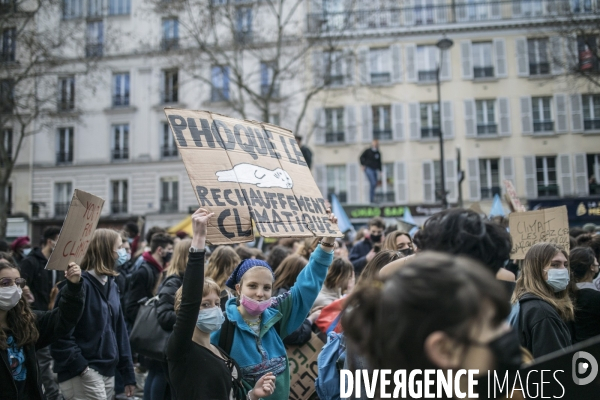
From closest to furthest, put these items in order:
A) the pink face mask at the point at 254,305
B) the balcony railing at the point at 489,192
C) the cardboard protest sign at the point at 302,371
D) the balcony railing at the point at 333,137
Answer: the pink face mask at the point at 254,305 < the cardboard protest sign at the point at 302,371 < the balcony railing at the point at 489,192 < the balcony railing at the point at 333,137

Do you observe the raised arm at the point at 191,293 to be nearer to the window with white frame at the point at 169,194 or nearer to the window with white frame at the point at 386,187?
the window with white frame at the point at 386,187

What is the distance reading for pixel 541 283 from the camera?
3779mm

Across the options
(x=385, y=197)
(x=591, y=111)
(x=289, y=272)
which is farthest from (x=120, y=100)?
(x=289, y=272)

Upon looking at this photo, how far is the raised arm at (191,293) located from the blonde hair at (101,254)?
2180mm

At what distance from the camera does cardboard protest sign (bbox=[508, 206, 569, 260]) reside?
5.56 m

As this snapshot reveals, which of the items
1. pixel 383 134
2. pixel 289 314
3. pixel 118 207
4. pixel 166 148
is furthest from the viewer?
pixel 118 207

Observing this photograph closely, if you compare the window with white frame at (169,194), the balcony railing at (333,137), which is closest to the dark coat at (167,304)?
the balcony railing at (333,137)

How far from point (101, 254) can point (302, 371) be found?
82.1 inches

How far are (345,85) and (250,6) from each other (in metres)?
8.45

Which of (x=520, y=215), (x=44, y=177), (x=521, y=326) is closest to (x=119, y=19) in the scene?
(x=44, y=177)

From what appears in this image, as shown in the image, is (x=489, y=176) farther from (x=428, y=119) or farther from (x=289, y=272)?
(x=289, y=272)

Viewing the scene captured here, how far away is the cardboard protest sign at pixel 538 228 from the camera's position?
5.56m

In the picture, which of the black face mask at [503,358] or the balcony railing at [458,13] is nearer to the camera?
the black face mask at [503,358]

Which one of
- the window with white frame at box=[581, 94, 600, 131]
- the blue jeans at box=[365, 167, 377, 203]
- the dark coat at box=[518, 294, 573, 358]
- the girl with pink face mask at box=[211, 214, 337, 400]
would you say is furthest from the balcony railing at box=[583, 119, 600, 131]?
the girl with pink face mask at box=[211, 214, 337, 400]
